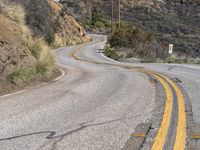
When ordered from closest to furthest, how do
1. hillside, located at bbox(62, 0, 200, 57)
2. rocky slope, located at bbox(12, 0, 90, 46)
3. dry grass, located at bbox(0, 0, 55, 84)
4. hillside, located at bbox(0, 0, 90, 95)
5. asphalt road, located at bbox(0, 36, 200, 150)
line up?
asphalt road, located at bbox(0, 36, 200, 150) → hillside, located at bbox(0, 0, 90, 95) → dry grass, located at bbox(0, 0, 55, 84) → rocky slope, located at bbox(12, 0, 90, 46) → hillside, located at bbox(62, 0, 200, 57)

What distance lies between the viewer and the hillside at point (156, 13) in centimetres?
7556

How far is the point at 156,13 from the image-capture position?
93.8 meters

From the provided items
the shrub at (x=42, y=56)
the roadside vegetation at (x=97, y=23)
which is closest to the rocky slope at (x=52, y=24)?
the shrub at (x=42, y=56)

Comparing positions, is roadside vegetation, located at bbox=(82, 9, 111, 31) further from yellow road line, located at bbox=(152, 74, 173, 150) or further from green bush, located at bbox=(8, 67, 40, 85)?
yellow road line, located at bbox=(152, 74, 173, 150)

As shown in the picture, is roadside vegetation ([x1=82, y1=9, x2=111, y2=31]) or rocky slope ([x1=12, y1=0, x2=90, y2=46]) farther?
roadside vegetation ([x1=82, y1=9, x2=111, y2=31])

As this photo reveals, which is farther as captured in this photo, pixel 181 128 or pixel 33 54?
pixel 33 54

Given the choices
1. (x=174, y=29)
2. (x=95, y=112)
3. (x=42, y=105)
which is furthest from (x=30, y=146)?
(x=174, y=29)

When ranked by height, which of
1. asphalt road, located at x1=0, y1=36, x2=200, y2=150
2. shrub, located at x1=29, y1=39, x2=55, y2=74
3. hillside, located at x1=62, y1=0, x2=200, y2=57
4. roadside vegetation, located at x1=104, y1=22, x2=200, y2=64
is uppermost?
hillside, located at x1=62, y1=0, x2=200, y2=57

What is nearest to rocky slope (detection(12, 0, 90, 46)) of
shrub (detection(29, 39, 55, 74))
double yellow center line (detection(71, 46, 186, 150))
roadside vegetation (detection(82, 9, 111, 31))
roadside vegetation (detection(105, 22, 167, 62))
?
roadside vegetation (detection(105, 22, 167, 62))

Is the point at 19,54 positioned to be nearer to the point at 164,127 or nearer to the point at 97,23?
the point at 164,127

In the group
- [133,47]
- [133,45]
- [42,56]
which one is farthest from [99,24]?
[42,56]

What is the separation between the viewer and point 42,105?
808cm

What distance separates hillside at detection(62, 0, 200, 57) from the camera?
75.6m

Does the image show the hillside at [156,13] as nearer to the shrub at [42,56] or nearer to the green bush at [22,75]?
the shrub at [42,56]
